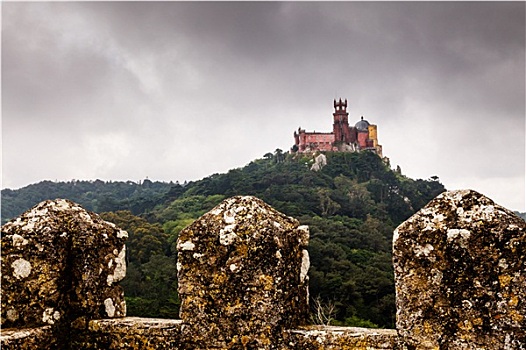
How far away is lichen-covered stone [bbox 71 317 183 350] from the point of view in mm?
3674

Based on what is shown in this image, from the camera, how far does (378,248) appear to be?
56.7m

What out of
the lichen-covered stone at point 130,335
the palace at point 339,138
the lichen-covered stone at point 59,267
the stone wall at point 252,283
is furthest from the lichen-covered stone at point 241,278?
the palace at point 339,138

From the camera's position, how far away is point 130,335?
382 centimetres

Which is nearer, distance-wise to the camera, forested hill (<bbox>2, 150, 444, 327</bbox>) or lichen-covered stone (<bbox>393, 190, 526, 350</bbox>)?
lichen-covered stone (<bbox>393, 190, 526, 350</bbox>)

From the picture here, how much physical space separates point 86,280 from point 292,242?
164 centimetres

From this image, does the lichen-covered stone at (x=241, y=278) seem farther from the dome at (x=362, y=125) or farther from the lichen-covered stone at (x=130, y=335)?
the dome at (x=362, y=125)

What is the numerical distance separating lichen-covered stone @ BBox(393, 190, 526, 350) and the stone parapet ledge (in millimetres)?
115

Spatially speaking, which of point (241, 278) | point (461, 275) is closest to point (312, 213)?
point (241, 278)

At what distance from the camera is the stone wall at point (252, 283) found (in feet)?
9.93

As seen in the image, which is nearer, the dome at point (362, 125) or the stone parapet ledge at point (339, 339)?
the stone parapet ledge at point (339, 339)

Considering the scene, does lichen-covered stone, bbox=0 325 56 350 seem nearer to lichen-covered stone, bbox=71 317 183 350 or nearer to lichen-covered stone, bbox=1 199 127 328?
lichen-covered stone, bbox=1 199 127 328

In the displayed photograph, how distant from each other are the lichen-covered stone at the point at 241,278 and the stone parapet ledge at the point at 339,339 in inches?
3.9

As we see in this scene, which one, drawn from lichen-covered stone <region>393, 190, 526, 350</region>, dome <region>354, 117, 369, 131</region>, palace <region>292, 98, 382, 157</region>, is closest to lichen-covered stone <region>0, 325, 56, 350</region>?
lichen-covered stone <region>393, 190, 526, 350</region>

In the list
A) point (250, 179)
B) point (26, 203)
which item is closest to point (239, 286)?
point (26, 203)
